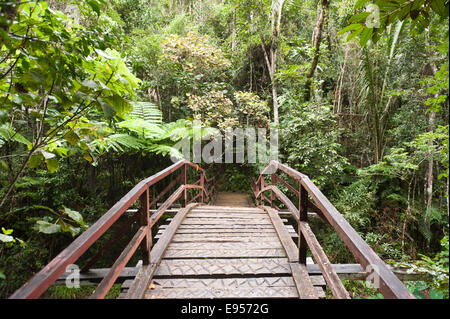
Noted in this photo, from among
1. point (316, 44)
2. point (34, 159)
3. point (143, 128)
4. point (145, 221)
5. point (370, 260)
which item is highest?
point (316, 44)

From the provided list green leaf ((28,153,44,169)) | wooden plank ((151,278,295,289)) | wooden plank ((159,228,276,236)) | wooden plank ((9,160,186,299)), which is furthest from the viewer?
wooden plank ((159,228,276,236))

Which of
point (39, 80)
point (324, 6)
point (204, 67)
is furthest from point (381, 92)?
point (39, 80)

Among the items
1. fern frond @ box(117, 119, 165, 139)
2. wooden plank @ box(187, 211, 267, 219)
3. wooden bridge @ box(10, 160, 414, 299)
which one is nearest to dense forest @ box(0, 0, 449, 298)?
fern frond @ box(117, 119, 165, 139)

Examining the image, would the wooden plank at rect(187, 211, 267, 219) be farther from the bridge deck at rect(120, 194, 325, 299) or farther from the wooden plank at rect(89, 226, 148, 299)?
the wooden plank at rect(89, 226, 148, 299)

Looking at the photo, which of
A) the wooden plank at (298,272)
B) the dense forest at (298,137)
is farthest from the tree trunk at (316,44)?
the wooden plank at (298,272)

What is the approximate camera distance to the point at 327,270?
1.58 m

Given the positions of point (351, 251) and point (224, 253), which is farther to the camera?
point (224, 253)

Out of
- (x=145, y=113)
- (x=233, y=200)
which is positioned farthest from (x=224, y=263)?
(x=233, y=200)

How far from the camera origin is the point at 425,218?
5.14 m

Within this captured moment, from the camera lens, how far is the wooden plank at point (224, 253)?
2.38 meters

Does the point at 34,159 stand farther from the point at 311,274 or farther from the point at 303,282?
the point at 311,274

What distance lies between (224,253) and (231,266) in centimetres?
28

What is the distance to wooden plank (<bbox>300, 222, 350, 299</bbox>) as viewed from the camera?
1.38 metres
